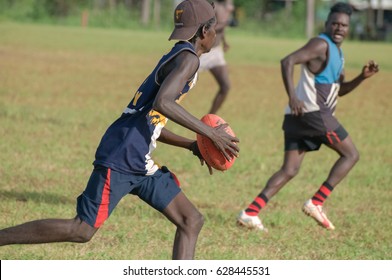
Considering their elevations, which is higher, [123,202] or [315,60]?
[315,60]

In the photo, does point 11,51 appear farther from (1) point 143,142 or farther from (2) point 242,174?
(1) point 143,142

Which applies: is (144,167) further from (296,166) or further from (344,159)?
(344,159)

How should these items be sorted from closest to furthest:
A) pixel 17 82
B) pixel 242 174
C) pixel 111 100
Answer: pixel 242 174, pixel 111 100, pixel 17 82

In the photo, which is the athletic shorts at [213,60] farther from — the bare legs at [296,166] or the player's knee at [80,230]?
the player's knee at [80,230]

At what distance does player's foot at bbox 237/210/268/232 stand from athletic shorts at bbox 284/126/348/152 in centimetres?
78

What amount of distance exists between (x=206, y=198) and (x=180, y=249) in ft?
12.7

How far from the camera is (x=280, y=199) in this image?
970cm

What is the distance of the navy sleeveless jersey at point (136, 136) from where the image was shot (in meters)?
5.55

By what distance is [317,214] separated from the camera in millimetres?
8297

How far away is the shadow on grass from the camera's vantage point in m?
8.77

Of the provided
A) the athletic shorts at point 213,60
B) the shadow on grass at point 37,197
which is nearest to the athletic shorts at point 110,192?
the shadow on grass at point 37,197

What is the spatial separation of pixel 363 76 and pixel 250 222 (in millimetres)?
1723

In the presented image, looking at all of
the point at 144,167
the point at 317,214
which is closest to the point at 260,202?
the point at 317,214

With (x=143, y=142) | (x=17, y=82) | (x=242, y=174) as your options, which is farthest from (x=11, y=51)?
(x=143, y=142)
